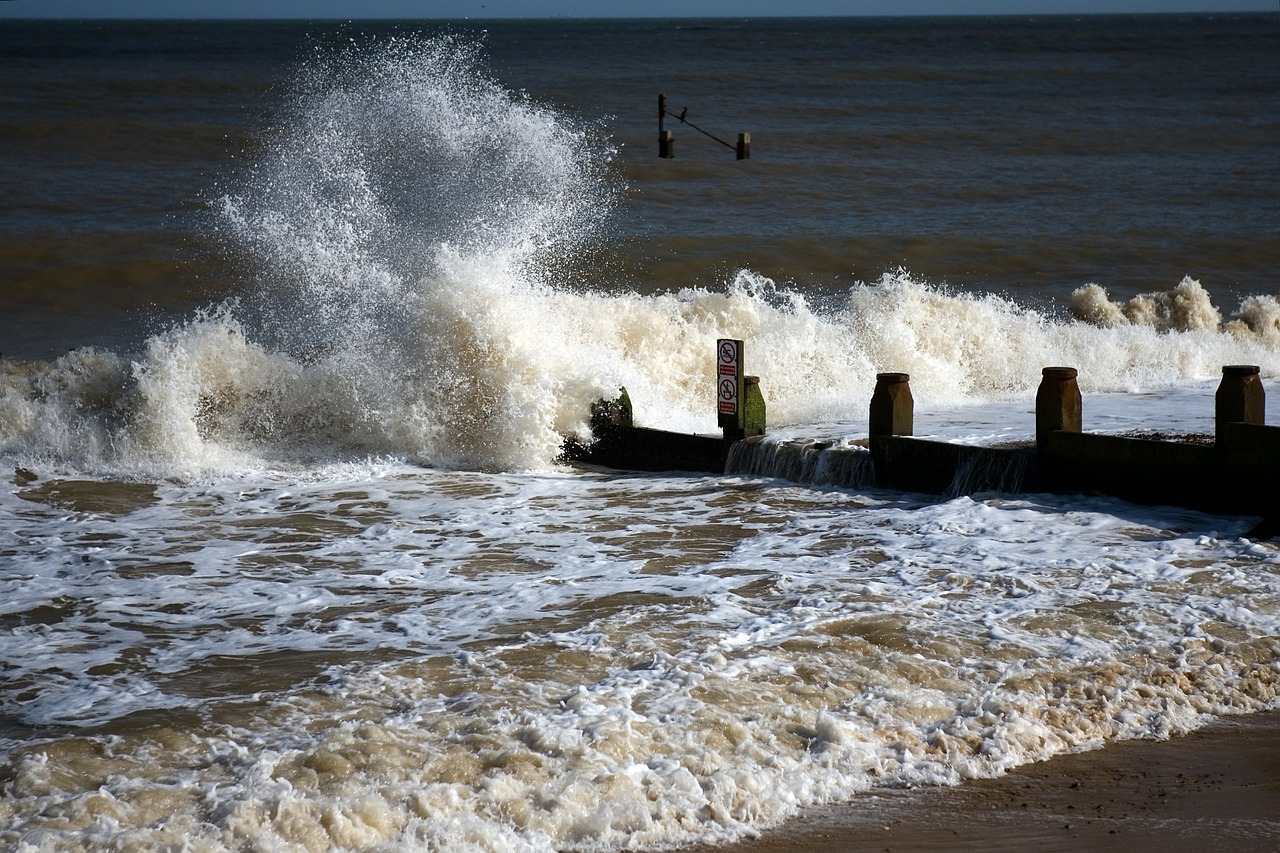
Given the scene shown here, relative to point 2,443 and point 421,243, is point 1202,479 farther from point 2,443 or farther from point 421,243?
point 2,443

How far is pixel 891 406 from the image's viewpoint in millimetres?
10367

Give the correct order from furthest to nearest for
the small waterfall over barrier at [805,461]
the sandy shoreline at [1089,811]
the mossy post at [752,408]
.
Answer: the mossy post at [752,408] → the small waterfall over barrier at [805,461] → the sandy shoreline at [1089,811]

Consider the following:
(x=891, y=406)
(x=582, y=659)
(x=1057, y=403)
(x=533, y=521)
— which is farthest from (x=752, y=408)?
(x=582, y=659)

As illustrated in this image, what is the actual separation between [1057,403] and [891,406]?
4.01 feet

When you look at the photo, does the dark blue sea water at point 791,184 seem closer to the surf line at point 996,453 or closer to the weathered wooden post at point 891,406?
the surf line at point 996,453

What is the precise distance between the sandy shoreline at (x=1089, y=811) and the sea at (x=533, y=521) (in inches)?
6.1

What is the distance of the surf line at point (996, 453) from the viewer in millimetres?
8984

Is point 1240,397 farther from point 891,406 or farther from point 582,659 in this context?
point 582,659

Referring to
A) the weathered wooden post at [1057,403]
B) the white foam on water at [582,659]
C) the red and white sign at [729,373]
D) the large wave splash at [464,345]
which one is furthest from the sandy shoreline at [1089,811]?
the large wave splash at [464,345]

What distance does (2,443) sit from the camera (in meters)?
12.4

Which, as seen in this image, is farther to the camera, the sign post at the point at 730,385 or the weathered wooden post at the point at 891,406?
the sign post at the point at 730,385

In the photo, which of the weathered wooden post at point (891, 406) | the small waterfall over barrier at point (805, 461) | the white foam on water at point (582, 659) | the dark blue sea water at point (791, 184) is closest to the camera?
the white foam on water at point (582, 659)

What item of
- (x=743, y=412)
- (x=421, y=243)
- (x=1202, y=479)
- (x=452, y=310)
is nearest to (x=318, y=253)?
(x=421, y=243)

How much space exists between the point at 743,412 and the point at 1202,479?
3501 mm
